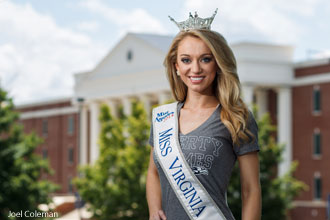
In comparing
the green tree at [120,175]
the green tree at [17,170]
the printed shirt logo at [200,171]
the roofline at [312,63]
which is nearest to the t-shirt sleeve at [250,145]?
the printed shirt logo at [200,171]

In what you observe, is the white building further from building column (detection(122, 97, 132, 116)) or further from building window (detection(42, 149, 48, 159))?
building window (detection(42, 149, 48, 159))

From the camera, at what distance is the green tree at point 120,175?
43281 millimetres

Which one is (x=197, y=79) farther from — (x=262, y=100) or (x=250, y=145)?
(x=262, y=100)

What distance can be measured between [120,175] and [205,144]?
4082cm

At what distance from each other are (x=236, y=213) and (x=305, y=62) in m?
20.1

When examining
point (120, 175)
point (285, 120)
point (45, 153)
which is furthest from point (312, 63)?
point (45, 153)

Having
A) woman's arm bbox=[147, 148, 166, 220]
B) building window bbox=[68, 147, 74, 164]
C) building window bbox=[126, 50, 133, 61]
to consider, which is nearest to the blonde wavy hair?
woman's arm bbox=[147, 148, 166, 220]

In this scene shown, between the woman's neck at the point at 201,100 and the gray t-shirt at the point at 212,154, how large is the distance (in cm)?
11

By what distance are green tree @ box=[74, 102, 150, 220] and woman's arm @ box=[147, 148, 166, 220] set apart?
1490 inches

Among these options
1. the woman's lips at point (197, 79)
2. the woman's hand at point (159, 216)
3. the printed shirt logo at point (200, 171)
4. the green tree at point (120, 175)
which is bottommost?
the green tree at point (120, 175)

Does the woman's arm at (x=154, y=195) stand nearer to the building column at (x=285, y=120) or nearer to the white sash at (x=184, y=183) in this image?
the white sash at (x=184, y=183)

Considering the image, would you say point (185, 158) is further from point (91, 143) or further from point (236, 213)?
point (91, 143)

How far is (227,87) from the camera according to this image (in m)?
4.22

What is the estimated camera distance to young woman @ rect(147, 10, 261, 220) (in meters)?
4.09
